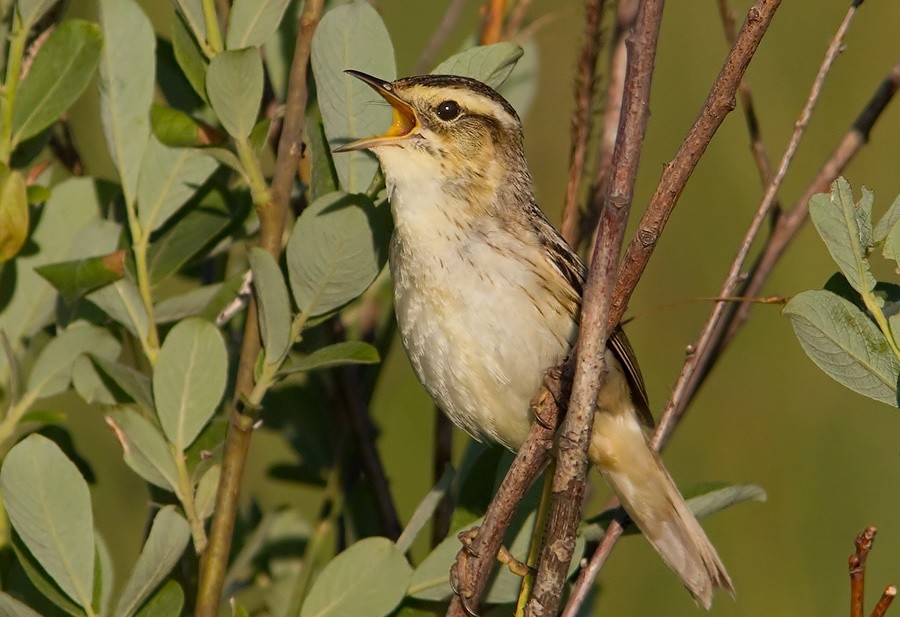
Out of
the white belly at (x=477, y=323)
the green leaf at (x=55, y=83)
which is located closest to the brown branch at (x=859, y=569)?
the white belly at (x=477, y=323)

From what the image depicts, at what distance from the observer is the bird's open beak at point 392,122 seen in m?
2.15

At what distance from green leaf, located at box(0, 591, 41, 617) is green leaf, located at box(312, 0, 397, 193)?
90 centimetres

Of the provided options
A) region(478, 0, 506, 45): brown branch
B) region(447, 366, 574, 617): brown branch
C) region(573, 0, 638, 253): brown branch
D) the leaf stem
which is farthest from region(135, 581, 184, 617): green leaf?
region(478, 0, 506, 45): brown branch

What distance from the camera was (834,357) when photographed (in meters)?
1.77

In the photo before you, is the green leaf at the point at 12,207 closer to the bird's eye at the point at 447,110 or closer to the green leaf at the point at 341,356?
the green leaf at the point at 341,356

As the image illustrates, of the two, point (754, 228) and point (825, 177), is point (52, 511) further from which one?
point (825, 177)

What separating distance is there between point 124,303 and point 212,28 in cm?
52

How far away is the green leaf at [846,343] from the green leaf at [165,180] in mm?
1119

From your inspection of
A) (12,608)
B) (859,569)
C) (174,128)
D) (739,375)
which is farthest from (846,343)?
(739,375)

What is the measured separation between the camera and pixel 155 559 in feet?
6.25

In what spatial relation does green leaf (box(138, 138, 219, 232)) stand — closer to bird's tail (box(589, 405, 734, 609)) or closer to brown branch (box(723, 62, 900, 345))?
bird's tail (box(589, 405, 734, 609))

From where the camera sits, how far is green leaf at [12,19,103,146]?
2139mm

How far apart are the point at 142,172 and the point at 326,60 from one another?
0.42 m

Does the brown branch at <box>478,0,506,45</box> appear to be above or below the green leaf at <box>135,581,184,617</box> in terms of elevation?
above
